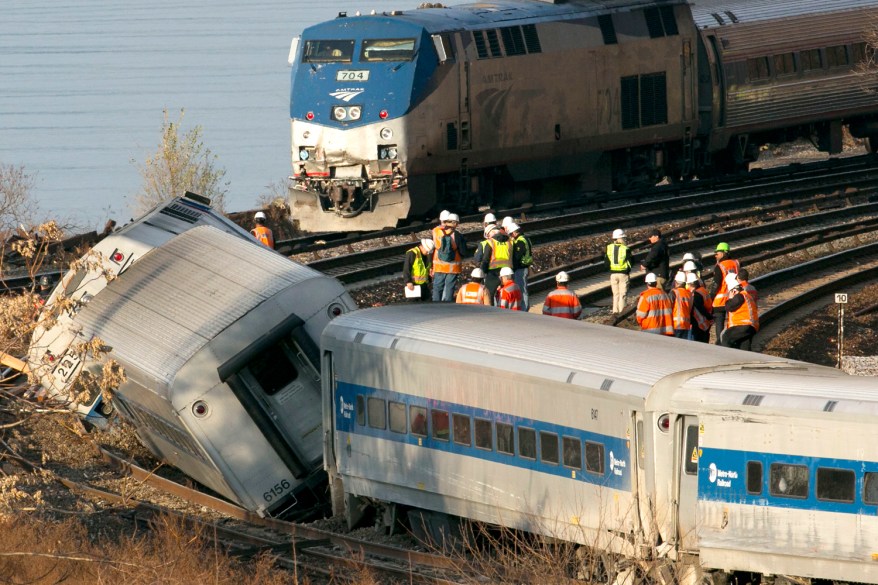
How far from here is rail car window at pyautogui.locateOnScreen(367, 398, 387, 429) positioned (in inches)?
625

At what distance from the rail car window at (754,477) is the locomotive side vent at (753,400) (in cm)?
47

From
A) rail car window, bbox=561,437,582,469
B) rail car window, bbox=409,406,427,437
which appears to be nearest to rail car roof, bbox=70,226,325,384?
rail car window, bbox=409,406,427,437

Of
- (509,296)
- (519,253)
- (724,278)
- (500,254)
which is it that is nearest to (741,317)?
(724,278)

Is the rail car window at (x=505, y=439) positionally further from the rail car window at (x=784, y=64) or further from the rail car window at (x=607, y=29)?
the rail car window at (x=784, y=64)

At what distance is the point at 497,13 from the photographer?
3095cm

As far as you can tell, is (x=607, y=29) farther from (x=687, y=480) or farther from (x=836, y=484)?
(x=836, y=484)

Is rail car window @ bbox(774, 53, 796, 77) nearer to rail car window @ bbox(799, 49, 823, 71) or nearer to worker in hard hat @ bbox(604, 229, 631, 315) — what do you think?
rail car window @ bbox(799, 49, 823, 71)

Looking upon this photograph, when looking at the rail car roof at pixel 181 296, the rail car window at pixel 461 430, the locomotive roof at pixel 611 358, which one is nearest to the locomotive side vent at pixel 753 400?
the locomotive roof at pixel 611 358

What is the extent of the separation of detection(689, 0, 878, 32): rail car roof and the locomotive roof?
20555 mm

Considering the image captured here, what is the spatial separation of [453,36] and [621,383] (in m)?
17.5

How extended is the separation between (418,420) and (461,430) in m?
0.65

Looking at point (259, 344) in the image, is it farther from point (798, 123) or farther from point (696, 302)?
point (798, 123)

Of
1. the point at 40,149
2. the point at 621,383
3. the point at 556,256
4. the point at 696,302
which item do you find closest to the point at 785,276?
the point at 556,256

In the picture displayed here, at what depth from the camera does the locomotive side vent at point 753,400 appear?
1200cm
